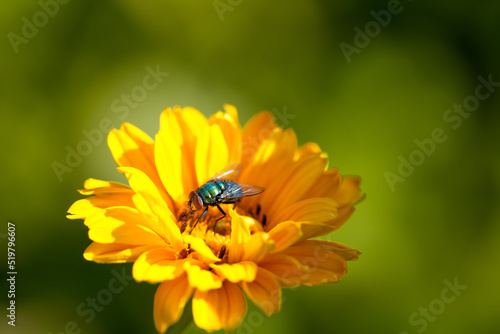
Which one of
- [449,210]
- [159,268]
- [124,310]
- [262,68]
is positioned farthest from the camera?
[262,68]

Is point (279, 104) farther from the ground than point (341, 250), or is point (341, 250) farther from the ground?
point (279, 104)

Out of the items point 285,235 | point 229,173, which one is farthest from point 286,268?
point 229,173

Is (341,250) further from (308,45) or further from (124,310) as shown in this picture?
(308,45)

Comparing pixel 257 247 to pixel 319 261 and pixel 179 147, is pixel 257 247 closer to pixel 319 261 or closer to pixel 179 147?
pixel 319 261

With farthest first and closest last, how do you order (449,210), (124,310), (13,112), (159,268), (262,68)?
(262,68) < (449,210) < (13,112) < (124,310) < (159,268)

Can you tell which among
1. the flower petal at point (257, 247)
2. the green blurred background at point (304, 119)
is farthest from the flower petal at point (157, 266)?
the green blurred background at point (304, 119)

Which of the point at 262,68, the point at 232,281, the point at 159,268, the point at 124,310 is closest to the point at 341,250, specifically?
the point at 232,281
